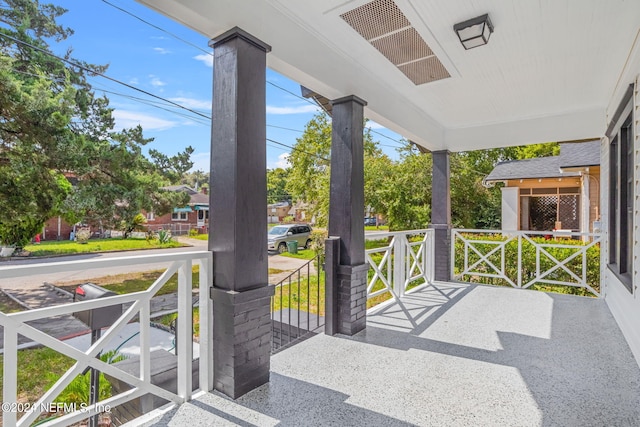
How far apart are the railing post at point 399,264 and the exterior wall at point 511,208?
727 centimetres

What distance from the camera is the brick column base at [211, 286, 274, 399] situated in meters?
2.16

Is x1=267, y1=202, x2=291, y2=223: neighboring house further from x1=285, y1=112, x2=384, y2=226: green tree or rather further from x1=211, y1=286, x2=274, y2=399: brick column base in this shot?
x1=211, y1=286, x2=274, y2=399: brick column base

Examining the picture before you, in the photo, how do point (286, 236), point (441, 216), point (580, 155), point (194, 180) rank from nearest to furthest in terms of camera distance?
point (441, 216)
point (580, 155)
point (286, 236)
point (194, 180)

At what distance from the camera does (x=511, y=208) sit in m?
10.7

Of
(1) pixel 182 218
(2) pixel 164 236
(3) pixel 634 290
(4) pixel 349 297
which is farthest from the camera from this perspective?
(1) pixel 182 218

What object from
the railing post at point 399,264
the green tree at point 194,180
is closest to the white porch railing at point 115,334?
the railing post at point 399,264

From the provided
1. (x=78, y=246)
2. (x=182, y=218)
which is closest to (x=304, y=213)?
(x=182, y=218)


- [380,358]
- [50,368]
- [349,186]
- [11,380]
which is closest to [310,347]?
[380,358]

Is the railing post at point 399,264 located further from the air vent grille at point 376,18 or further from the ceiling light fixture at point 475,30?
the air vent grille at point 376,18

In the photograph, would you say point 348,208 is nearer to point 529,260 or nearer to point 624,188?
point 624,188

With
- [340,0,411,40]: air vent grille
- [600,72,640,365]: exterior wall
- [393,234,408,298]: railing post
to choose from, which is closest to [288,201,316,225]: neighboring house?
[393,234,408,298]: railing post

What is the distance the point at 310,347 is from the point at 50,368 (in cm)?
410

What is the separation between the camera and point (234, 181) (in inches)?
84.7

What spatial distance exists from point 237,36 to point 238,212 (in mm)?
1126
